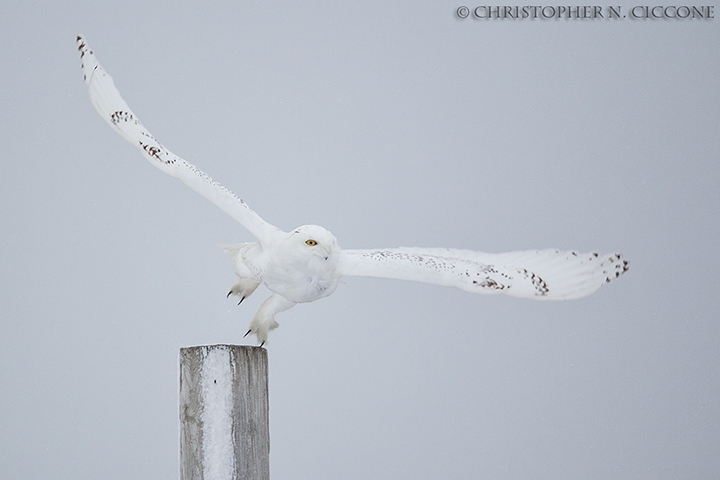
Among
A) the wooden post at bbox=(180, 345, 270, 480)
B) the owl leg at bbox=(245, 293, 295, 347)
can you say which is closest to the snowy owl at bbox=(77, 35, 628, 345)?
the owl leg at bbox=(245, 293, 295, 347)

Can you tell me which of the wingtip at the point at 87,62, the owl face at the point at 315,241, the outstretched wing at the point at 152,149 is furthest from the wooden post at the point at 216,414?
the wingtip at the point at 87,62

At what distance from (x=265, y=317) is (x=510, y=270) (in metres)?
1.62

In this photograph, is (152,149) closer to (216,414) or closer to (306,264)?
(306,264)

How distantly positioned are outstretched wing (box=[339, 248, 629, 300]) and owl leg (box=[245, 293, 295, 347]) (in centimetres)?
60

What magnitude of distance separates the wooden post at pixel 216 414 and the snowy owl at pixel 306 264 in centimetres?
141

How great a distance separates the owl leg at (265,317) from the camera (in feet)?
19.5

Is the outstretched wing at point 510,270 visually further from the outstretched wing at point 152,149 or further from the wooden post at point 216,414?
the wooden post at point 216,414

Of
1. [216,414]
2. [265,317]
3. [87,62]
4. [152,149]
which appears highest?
[87,62]

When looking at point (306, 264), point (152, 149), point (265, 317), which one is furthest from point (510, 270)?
point (152, 149)

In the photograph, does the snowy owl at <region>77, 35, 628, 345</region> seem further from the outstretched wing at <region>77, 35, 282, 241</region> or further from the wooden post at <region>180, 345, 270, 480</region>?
the wooden post at <region>180, 345, 270, 480</region>

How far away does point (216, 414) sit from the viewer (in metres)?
3.91

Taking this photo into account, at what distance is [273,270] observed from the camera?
17.8 ft

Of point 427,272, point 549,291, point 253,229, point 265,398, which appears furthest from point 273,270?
point 549,291

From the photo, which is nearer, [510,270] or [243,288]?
[510,270]
